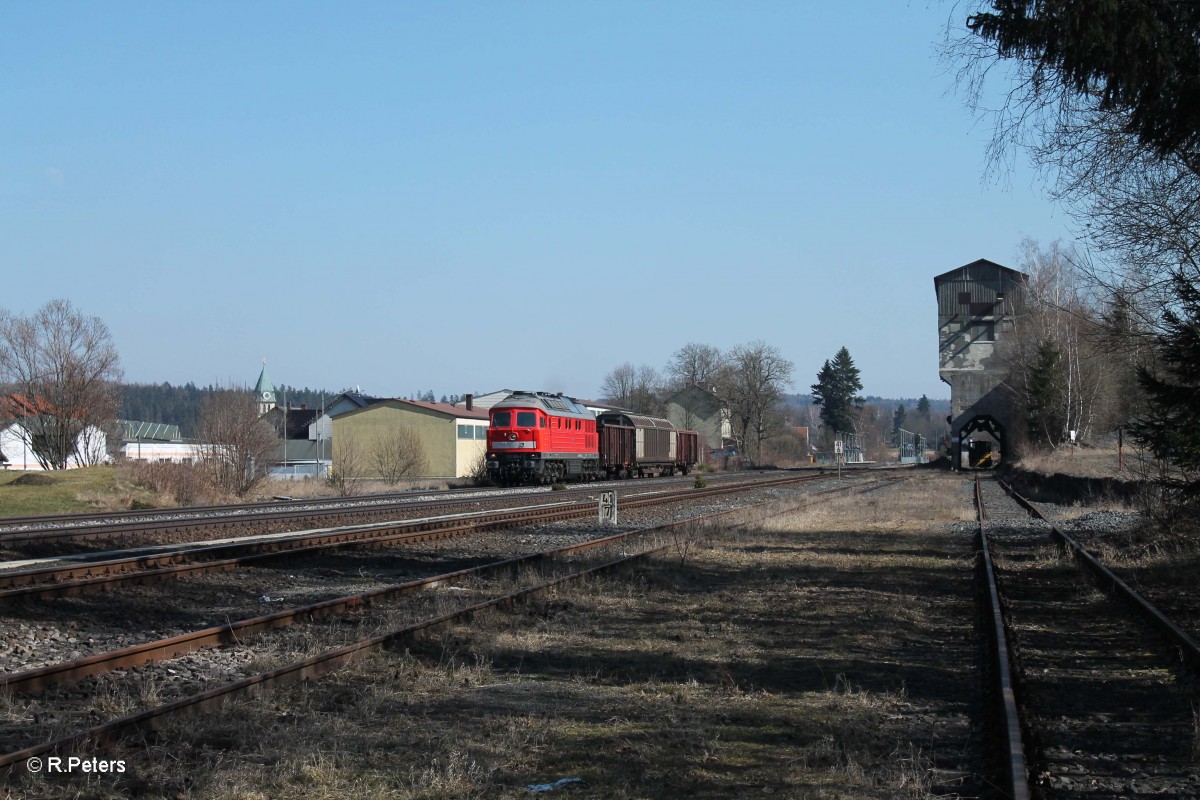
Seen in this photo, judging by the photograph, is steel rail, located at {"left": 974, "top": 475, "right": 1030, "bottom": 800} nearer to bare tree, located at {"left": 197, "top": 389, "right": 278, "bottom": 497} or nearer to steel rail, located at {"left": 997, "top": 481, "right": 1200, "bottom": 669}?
steel rail, located at {"left": 997, "top": 481, "right": 1200, "bottom": 669}

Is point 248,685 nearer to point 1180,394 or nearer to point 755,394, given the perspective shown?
point 1180,394

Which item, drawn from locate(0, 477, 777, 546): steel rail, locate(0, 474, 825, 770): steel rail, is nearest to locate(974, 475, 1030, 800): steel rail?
locate(0, 474, 825, 770): steel rail

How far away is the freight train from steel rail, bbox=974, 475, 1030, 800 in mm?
29487

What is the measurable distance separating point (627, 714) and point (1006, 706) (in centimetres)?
238

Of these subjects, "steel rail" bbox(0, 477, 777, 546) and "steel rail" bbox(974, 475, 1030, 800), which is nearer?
"steel rail" bbox(974, 475, 1030, 800)

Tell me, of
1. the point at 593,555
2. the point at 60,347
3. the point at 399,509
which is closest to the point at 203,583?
the point at 593,555

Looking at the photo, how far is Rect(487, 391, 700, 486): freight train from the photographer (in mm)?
40781

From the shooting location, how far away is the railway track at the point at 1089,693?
5496 mm

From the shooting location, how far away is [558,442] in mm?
42531

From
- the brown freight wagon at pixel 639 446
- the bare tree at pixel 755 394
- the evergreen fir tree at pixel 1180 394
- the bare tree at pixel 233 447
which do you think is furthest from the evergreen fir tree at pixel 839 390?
the evergreen fir tree at pixel 1180 394

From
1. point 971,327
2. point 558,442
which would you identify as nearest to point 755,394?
point 971,327

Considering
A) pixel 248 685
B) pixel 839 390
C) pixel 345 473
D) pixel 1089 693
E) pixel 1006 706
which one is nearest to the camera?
pixel 1006 706

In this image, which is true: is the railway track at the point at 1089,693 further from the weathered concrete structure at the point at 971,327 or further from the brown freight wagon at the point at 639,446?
the weathered concrete structure at the point at 971,327

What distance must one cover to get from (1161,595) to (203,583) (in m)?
11.5
